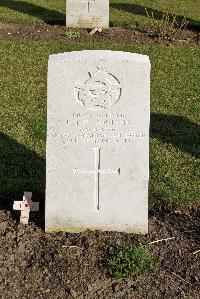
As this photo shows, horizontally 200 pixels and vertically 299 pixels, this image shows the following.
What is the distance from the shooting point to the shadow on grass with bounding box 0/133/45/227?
5.92m

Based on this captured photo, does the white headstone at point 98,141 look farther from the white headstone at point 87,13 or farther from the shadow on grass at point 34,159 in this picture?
the white headstone at point 87,13

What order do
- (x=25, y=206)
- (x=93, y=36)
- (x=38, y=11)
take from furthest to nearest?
(x=38, y=11) < (x=93, y=36) < (x=25, y=206)

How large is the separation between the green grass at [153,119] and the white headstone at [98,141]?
902 mm

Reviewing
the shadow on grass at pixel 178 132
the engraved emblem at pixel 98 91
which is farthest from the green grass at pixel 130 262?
the shadow on grass at pixel 178 132

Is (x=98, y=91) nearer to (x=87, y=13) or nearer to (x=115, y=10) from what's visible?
(x=87, y=13)

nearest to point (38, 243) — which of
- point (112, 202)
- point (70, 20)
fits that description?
point (112, 202)

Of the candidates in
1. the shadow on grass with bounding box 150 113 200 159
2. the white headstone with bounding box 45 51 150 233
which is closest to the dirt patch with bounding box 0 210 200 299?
the white headstone with bounding box 45 51 150 233

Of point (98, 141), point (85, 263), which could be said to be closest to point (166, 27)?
point (98, 141)

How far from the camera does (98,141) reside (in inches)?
200

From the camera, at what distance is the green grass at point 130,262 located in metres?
4.84

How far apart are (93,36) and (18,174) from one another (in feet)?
22.6

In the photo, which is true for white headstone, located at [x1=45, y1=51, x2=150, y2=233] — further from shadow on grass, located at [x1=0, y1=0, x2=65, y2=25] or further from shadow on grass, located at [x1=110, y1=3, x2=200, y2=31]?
shadow on grass, located at [x1=110, y1=3, x2=200, y2=31]

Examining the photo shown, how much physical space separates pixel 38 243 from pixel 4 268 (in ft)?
1.44

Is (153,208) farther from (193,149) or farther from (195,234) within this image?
(193,149)
